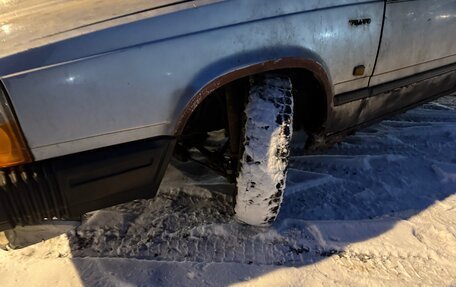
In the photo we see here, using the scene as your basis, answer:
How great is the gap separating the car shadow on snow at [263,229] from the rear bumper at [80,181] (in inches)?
16.2

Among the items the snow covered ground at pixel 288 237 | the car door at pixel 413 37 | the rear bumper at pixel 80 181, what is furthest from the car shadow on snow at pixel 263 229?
the car door at pixel 413 37

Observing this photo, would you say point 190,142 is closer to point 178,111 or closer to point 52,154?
point 178,111

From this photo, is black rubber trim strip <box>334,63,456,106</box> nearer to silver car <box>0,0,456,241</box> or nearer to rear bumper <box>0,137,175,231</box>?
silver car <box>0,0,456,241</box>

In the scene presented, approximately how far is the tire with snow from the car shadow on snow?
293 millimetres

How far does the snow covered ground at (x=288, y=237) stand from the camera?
205cm

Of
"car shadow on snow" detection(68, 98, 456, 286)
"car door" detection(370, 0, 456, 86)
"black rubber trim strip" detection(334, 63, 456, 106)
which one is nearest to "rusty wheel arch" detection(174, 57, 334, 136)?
"black rubber trim strip" detection(334, 63, 456, 106)

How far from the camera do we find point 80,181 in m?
1.75

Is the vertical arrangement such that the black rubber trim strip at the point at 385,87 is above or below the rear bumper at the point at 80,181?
below

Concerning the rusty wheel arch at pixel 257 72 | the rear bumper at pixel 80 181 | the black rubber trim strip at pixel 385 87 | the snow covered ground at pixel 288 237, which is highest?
the rusty wheel arch at pixel 257 72

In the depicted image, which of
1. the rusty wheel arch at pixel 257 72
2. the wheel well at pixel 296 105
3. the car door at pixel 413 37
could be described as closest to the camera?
the rusty wheel arch at pixel 257 72

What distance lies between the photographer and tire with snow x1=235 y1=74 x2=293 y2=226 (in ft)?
6.77

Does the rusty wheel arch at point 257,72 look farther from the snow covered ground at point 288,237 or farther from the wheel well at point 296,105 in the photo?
the snow covered ground at point 288,237

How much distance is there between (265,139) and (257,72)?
1.07ft

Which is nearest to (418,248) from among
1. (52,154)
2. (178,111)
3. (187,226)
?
(187,226)
